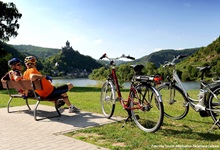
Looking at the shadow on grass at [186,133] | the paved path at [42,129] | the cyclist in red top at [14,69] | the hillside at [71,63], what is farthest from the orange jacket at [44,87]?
the hillside at [71,63]

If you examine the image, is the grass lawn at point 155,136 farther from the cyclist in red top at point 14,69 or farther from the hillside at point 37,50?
the hillside at point 37,50

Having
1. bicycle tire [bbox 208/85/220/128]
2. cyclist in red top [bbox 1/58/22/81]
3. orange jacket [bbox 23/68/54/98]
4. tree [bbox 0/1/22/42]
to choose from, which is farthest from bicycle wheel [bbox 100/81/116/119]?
tree [bbox 0/1/22/42]

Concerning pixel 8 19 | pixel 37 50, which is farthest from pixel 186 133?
pixel 37 50

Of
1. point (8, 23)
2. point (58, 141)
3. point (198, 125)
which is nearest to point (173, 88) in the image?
point (198, 125)

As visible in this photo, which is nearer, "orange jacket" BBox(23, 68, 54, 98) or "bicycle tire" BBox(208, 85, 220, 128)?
"bicycle tire" BBox(208, 85, 220, 128)

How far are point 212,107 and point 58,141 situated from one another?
2.71 meters

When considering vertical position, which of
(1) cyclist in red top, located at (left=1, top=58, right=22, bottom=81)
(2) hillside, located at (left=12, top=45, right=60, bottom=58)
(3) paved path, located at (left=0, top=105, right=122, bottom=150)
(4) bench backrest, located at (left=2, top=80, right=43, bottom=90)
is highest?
(2) hillside, located at (left=12, top=45, right=60, bottom=58)

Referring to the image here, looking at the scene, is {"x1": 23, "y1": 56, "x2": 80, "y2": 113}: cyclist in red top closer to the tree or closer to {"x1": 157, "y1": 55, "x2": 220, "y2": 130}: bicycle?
{"x1": 157, "y1": 55, "x2": 220, "y2": 130}: bicycle

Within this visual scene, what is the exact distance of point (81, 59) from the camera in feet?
411

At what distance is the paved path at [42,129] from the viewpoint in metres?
3.67

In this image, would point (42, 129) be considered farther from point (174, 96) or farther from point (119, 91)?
point (174, 96)

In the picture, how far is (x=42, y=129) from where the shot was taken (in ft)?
15.6

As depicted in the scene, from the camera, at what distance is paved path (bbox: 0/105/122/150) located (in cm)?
367

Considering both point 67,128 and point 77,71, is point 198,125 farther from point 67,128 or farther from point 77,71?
point 77,71
